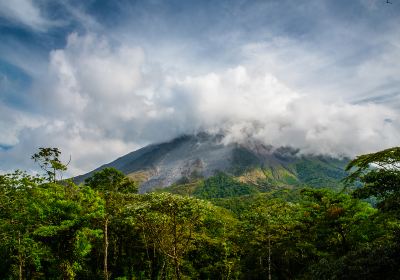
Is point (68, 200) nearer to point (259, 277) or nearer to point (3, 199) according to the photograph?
point (3, 199)

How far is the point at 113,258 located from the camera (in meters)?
49.4

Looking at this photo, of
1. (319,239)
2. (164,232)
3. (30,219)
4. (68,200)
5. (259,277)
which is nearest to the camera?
(30,219)

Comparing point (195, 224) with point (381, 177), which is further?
point (195, 224)

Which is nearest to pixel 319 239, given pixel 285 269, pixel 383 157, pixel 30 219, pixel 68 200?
pixel 285 269

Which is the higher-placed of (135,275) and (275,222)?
(275,222)

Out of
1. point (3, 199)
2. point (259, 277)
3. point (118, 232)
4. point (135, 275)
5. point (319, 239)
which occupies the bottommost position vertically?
point (259, 277)

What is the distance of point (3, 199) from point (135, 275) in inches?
1066

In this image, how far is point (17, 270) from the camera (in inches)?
1406

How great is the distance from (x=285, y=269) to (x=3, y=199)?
1410 inches

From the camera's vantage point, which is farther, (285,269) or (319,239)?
(285,269)

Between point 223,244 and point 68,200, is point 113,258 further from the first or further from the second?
point 68,200

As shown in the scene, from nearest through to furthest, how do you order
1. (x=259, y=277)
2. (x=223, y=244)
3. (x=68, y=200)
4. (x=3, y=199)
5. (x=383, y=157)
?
(x=383, y=157)
(x=3, y=199)
(x=68, y=200)
(x=223, y=244)
(x=259, y=277)

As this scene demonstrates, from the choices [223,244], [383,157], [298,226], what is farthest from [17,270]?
[383,157]

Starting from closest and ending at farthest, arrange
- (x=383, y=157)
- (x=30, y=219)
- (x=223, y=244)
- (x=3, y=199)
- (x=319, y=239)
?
(x=383, y=157) < (x=3, y=199) < (x=30, y=219) < (x=319, y=239) < (x=223, y=244)
